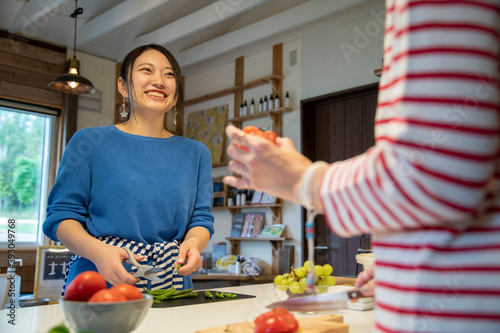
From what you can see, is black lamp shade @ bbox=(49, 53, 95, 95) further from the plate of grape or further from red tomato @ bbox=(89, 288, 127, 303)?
red tomato @ bbox=(89, 288, 127, 303)

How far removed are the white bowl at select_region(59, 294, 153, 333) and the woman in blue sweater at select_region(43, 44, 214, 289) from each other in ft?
1.68

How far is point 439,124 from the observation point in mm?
509

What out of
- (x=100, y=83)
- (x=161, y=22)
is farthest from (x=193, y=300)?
(x=100, y=83)

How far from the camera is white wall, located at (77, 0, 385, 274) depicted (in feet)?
15.6

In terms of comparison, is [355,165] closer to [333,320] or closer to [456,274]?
[456,274]

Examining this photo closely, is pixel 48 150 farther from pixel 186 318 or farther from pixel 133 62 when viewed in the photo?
pixel 186 318

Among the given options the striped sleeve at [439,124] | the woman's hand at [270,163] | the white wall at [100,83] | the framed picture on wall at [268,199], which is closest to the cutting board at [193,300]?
the woman's hand at [270,163]

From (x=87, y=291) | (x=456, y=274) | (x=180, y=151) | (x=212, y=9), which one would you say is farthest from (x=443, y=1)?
(x=212, y=9)

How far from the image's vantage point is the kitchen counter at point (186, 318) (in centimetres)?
112

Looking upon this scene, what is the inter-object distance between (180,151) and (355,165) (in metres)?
1.27

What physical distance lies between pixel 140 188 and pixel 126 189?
0.05 metres

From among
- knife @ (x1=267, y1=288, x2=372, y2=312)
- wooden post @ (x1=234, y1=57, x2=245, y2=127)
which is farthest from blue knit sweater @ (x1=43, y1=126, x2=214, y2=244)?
wooden post @ (x1=234, y1=57, x2=245, y2=127)

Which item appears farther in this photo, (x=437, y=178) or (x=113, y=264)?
(x=113, y=264)

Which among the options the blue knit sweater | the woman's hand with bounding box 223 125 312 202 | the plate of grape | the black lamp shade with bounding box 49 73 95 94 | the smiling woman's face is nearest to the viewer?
the woman's hand with bounding box 223 125 312 202
